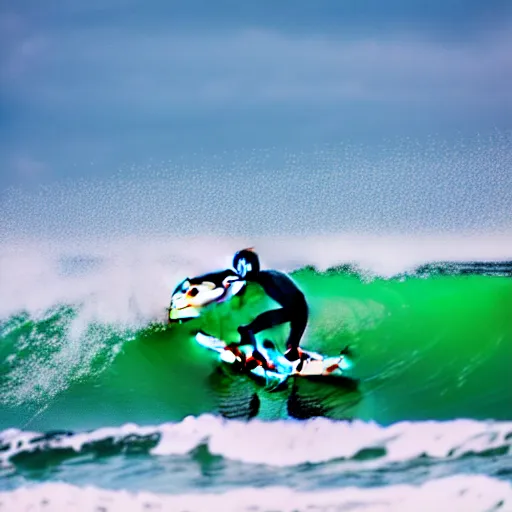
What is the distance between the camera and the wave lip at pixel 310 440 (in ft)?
7.90

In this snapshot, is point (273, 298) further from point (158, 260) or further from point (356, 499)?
point (356, 499)

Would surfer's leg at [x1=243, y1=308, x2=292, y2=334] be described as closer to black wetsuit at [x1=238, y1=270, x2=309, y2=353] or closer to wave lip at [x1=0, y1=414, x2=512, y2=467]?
black wetsuit at [x1=238, y1=270, x2=309, y2=353]

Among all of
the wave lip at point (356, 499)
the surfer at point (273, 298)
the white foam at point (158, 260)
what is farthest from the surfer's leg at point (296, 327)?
the wave lip at point (356, 499)

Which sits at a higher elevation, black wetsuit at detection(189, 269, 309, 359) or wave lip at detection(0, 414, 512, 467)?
black wetsuit at detection(189, 269, 309, 359)

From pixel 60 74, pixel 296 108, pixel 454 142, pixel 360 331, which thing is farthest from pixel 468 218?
pixel 60 74

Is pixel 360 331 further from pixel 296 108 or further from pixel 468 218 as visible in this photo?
pixel 296 108

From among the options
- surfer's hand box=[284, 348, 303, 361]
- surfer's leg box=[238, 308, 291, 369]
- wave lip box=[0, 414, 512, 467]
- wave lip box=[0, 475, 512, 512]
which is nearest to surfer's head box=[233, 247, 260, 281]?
surfer's leg box=[238, 308, 291, 369]

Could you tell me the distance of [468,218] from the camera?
2500 millimetres

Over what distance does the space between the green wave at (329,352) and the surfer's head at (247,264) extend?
0.19ft

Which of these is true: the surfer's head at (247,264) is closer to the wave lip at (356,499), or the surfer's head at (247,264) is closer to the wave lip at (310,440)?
the wave lip at (310,440)

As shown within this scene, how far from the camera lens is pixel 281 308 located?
248 centimetres

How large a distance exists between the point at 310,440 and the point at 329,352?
0.27 metres

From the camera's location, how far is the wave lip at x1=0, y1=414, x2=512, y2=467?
2408 mm

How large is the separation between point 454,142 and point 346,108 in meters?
0.36
